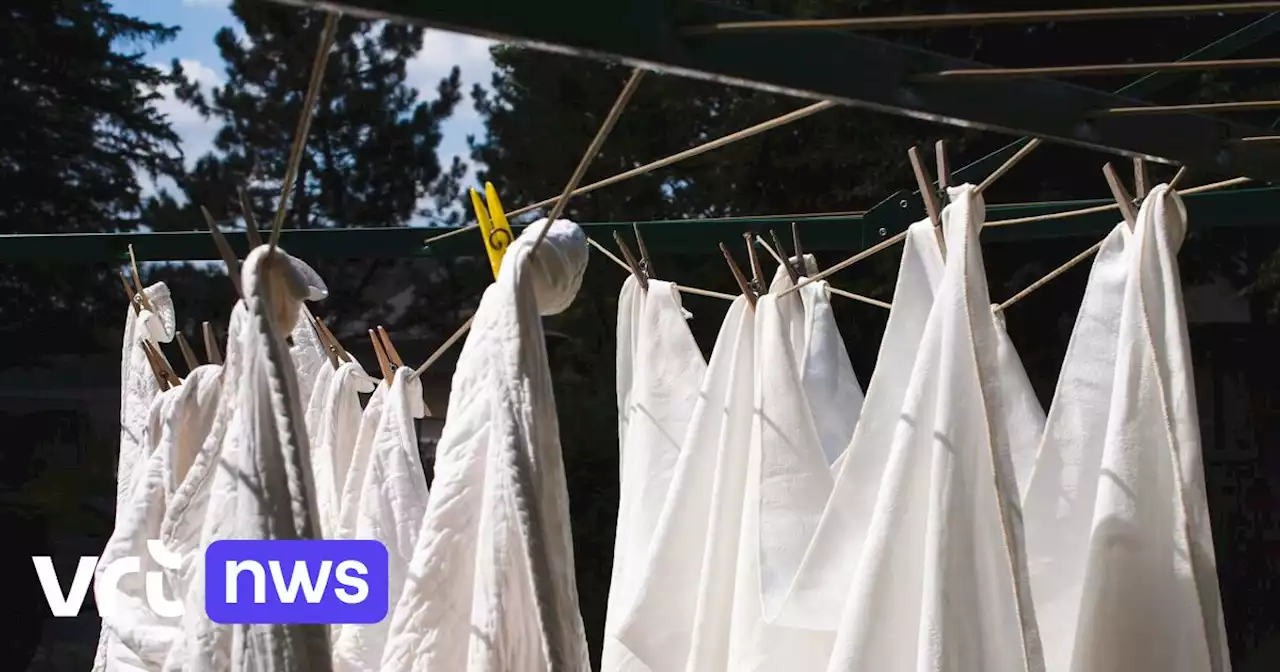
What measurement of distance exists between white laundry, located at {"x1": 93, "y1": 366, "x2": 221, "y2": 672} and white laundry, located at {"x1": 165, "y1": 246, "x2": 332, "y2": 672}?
28 cm

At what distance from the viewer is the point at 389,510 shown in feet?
3.99

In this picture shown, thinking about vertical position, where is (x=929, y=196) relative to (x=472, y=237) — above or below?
below

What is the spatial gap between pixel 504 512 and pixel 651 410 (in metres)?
0.68

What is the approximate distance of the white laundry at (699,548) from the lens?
3.98ft

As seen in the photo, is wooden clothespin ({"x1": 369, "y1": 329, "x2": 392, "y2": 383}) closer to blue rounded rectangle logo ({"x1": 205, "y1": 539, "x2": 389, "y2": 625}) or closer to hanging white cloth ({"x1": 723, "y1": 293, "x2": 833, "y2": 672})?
hanging white cloth ({"x1": 723, "y1": 293, "x2": 833, "y2": 672})

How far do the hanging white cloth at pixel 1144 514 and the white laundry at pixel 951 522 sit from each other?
11 centimetres

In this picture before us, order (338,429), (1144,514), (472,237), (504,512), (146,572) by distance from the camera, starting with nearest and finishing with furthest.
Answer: (504,512) < (1144,514) < (146,572) < (338,429) < (472,237)

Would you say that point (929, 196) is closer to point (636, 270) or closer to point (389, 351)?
point (636, 270)

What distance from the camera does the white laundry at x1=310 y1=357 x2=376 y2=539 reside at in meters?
1.41

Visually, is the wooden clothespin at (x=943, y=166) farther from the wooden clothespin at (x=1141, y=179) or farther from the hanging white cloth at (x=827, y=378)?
the hanging white cloth at (x=827, y=378)

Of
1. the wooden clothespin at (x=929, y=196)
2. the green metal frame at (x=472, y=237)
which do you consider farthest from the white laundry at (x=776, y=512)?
the green metal frame at (x=472, y=237)

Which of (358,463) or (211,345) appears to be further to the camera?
(358,463)

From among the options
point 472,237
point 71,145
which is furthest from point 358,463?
point 71,145

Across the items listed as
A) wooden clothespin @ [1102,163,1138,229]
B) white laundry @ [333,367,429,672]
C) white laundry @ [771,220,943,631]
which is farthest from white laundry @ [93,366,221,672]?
wooden clothespin @ [1102,163,1138,229]
